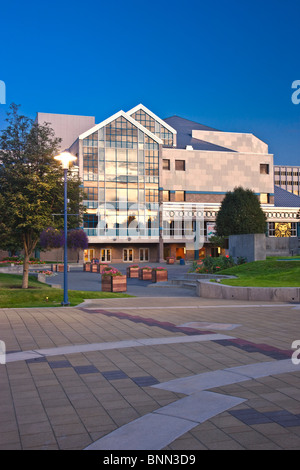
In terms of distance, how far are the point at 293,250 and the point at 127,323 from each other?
26468 millimetres

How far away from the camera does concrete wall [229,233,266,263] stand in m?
31.0

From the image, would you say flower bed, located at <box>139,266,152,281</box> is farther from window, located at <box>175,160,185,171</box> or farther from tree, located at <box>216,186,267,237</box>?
window, located at <box>175,160,185,171</box>

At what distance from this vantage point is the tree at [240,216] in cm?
4100

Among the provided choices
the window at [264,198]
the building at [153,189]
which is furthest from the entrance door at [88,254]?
the window at [264,198]

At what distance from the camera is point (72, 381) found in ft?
22.3

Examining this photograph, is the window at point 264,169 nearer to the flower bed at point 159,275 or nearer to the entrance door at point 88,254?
the entrance door at point 88,254

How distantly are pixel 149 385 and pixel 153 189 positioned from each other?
60.0m

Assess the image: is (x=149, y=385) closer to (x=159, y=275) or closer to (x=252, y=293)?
(x=252, y=293)

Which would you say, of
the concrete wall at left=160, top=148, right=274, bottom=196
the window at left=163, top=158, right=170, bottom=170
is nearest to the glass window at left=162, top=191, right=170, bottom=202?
the concrete wall at left=160, top=148, right=274, bottom=196

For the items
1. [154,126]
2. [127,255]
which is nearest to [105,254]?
[127,255]

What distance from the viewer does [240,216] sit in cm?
4103
